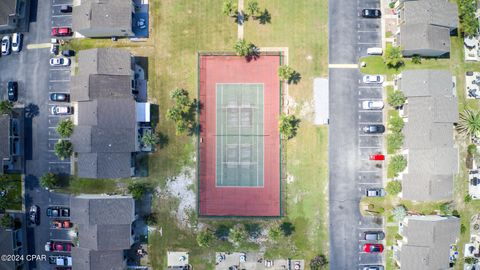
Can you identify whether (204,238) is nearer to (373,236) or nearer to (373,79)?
(373,236)

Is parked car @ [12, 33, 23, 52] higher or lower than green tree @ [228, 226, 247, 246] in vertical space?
higher

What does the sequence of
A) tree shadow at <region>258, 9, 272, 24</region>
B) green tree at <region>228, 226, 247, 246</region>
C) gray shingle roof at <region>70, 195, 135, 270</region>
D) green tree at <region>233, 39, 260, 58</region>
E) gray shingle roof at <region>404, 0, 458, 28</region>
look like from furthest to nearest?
tree shadow at <region>258, 9, 272, 24</region> < green tree at <region>233, 39, 260, 58</region> < green tree at <region>228, 226, 247, 246</region> < gray shingle roof at <region>70, 195, 135, 270</region> < gray shingle roof at <region>404, 0, 458, 28</region>

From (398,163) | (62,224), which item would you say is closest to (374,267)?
(398,163)

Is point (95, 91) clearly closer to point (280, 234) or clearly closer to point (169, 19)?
point (169, 19)

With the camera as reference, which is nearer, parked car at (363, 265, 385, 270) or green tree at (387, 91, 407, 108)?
green tree at (387, 91, 407, 108)

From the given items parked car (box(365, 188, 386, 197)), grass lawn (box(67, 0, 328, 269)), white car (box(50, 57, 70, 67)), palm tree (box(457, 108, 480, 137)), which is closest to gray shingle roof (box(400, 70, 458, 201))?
palm tree (box(457, 108, 480, 137))

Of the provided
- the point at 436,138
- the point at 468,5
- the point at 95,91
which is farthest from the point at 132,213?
the point at 468,5

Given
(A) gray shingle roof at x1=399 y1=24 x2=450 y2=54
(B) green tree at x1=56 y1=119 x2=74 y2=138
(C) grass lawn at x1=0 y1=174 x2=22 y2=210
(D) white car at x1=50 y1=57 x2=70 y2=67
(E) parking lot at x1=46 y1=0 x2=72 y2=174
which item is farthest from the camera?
(C) grass lawn at x1=0 y1=174 x2=22 y2=210

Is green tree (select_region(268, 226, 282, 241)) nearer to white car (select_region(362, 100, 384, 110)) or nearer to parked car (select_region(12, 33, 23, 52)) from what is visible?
white car (select_region(362, 100, 384, 110))
